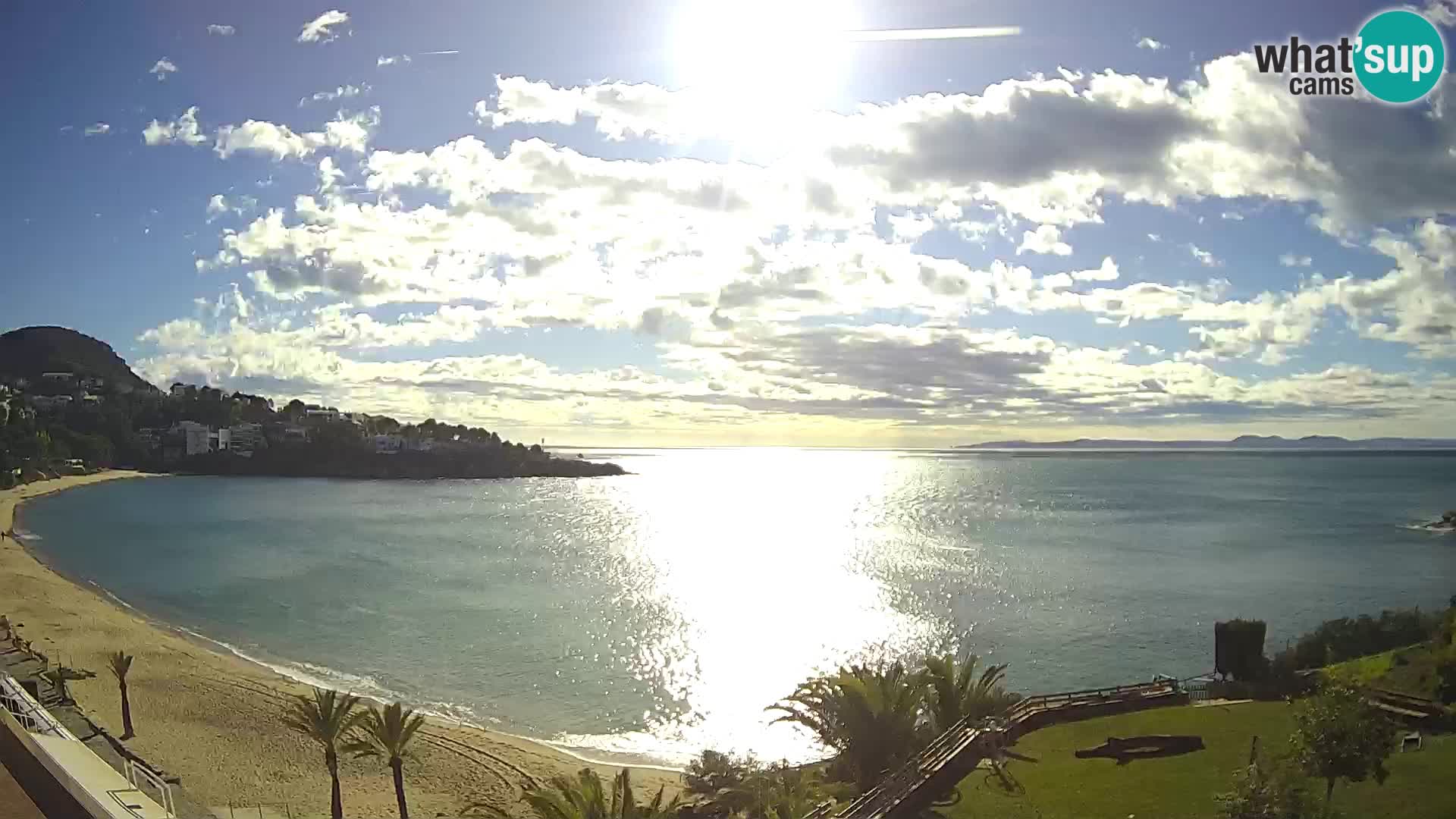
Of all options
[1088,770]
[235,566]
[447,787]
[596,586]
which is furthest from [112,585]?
[1088,770]

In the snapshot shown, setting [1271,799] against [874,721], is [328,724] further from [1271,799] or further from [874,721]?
[1271,799]

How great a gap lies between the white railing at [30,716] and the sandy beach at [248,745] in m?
7.30

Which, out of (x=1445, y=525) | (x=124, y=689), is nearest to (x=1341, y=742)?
(x=124, y=689)

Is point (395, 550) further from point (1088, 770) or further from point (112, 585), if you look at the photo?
point (1088, 770)

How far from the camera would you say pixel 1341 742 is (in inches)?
521

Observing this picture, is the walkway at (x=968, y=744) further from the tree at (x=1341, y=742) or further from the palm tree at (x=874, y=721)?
the tree at (x=1341, y=742)

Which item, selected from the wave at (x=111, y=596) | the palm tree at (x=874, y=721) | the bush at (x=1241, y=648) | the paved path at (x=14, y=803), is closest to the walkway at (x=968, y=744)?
the palm tree at (x=874, y=721)

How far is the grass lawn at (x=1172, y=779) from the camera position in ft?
48.6

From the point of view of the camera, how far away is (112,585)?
2650 inches

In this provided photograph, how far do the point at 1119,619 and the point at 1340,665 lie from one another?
34977 millimetres

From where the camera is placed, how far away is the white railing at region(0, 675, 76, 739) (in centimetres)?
1811

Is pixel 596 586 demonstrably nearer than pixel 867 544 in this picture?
Yes

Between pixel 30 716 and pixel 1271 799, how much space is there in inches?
871

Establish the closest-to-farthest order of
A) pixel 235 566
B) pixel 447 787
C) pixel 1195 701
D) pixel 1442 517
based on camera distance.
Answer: pixel 1195 701, pixel 447 787, pixel 235 566, pixel 1442 517
